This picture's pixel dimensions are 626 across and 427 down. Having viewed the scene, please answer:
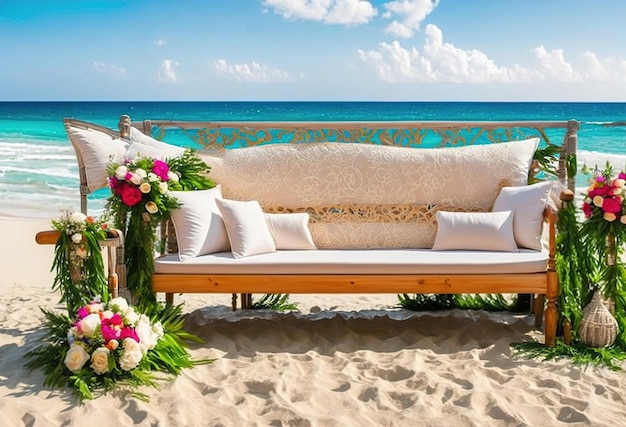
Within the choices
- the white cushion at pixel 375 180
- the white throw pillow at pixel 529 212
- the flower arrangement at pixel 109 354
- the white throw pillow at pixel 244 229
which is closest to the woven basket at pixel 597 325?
the white throw pillow at pixel 529 212

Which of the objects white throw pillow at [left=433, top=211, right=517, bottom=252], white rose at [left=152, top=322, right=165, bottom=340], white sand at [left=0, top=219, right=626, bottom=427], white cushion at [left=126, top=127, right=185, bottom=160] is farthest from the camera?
white cushion at [left=126, top=127, right=185, bottom=160]

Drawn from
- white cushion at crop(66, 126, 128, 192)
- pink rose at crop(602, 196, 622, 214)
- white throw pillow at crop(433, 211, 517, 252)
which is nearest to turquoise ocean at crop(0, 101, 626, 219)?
white cushion at crop(66, 126, 128, 192)

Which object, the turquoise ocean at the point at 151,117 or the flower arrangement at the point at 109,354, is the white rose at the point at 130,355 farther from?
the turquoise ocean at the point at 151,117

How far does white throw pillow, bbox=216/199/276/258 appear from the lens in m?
4.39

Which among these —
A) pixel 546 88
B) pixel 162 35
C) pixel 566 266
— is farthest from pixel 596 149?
pixel 566 266

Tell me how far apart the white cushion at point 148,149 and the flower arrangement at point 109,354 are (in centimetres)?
108

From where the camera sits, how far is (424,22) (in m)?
27.1

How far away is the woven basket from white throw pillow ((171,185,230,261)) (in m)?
1.82

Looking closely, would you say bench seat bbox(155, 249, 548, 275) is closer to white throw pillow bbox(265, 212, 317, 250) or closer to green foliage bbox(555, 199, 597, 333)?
green foliage bbox(555, 199, 597, 333)

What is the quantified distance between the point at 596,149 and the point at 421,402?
16.4 metres

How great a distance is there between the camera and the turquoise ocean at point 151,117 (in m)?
12.7

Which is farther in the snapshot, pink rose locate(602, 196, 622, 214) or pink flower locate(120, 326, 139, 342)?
pink rose locate(602, 196, 622, 214)

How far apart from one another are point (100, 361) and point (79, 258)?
604mm

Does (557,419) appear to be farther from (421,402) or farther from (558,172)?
(558,172)
